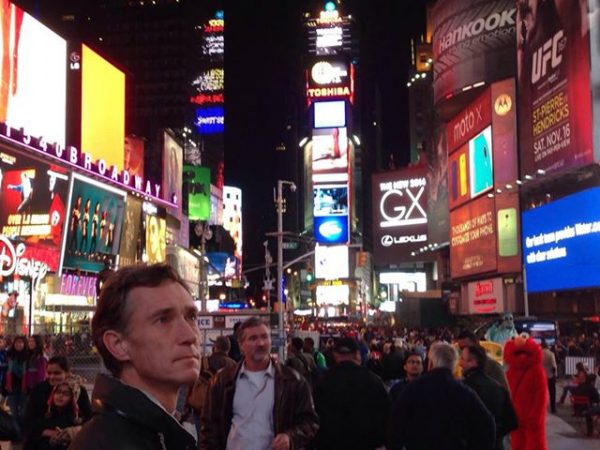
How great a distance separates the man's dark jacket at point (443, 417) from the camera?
646cm

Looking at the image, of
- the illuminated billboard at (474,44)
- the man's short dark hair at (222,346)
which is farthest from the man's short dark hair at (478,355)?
the illuminated billboard at (474,44)

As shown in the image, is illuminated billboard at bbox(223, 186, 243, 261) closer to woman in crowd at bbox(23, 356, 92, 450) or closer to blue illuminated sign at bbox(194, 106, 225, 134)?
blue illuminated sign at bbox(194, 106, 225, 134)

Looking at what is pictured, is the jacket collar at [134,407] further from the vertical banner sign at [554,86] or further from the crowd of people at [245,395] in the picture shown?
the vertical banner sign at [554,86]

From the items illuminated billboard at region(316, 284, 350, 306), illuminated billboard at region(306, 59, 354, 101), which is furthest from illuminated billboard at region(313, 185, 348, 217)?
illuminated billboard at region(306, 59, 354, 101)

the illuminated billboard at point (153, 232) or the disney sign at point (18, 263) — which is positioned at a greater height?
the illuminated billboard at point (153, 232)

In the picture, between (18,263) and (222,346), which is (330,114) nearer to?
(18,263)

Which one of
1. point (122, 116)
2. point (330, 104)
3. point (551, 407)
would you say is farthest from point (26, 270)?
point (330, 104)

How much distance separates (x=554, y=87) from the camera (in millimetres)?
47812

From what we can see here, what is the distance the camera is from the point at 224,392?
6.50m

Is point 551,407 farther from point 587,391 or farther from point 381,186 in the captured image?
point 381,186

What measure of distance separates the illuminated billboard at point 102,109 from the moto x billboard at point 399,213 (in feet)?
102

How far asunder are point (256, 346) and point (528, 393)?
3961 mm

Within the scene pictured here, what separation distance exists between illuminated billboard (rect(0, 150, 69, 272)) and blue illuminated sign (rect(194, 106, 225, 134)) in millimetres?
91390

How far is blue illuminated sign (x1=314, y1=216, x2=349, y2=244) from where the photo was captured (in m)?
112
